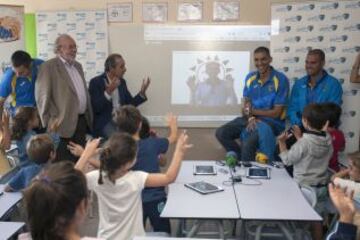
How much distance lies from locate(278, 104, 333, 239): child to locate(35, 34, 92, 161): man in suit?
7.47 feet

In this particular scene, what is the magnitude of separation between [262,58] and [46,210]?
12.4 ft

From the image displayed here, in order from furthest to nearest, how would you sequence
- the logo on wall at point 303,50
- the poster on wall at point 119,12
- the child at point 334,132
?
the poster on wall at point 119,12, the logo on wall at point 303,50, the child at point 334,132

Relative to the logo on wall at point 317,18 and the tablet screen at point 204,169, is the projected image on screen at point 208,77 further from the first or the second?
the tablet screen at point 204,169

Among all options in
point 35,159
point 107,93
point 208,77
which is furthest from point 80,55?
point 35,159

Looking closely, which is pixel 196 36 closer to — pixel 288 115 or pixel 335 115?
pixel 288 115

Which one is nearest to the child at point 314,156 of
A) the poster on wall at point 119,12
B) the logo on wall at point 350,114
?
the logo on wall at point 350,114

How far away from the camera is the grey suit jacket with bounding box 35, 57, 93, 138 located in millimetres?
4379

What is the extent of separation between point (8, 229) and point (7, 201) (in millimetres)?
618

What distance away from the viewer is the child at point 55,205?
1348 millimetres

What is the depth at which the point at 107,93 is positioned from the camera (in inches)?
191

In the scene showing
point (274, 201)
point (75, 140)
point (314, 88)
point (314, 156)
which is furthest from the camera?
point (314, 88)

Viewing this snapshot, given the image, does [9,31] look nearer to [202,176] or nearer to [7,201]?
[7,201]

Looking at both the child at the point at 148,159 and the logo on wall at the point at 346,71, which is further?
the logo on wall at the point at 346,71

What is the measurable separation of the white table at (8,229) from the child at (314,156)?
2.05m
